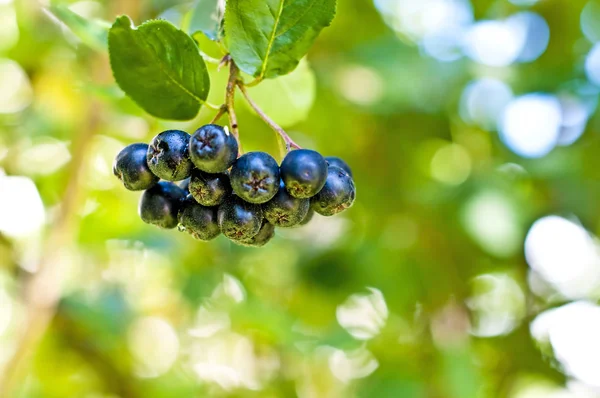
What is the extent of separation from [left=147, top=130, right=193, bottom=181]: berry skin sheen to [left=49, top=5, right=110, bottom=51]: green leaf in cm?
41

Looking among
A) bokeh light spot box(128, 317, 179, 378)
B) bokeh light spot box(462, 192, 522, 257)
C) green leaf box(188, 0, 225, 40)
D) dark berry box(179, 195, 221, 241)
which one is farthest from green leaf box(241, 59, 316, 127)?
bokeh light spot box(128, 317, 179, 378)

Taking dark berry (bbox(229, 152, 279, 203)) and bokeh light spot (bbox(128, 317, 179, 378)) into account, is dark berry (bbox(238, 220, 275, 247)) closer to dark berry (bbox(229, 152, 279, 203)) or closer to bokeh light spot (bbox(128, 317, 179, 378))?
dark berry (bbox(229, 152, 279, 203))

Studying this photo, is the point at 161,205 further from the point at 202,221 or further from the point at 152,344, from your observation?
the point at 152,344

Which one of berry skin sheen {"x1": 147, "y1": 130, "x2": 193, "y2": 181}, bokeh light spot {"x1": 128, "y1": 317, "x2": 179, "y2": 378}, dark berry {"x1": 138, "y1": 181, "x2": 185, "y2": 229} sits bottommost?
bokeh light spot {"x1": 128, "y1": 317, "x2": 179, "y2": 378}

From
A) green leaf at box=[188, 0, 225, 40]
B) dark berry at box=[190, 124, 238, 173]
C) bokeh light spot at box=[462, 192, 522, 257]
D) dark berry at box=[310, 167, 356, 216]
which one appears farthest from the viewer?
bokeh light spot at box=[462, 192, 522, 257]

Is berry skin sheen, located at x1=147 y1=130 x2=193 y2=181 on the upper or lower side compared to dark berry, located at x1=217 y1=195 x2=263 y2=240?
upper

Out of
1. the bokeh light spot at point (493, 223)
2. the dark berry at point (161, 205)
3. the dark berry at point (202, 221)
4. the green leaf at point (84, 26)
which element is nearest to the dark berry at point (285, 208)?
the dark berry at point (202, 221)

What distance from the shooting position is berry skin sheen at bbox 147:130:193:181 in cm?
107

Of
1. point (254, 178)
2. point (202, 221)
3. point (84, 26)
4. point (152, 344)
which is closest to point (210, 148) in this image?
point (254, 178)

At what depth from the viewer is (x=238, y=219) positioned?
1090 millimetres

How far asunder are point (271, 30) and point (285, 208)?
1.16 feet

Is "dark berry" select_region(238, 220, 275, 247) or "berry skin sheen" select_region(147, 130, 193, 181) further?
"dark berry" select_region(238, 220, 275, 247)

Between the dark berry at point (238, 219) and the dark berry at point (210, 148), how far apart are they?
0.32 ft

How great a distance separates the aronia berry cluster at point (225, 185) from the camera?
1.03 metres
